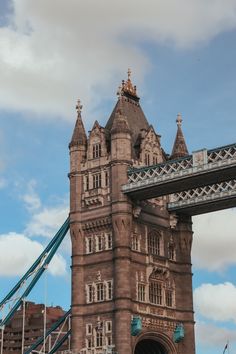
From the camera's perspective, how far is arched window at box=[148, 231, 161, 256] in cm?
8762

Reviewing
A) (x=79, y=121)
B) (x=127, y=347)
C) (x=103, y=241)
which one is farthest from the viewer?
(x=79, y=121)

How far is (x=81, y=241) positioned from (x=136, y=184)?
371 inches

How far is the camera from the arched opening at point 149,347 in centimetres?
8656

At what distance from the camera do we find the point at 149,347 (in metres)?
88.2

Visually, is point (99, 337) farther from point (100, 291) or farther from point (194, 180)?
point (194, 180)

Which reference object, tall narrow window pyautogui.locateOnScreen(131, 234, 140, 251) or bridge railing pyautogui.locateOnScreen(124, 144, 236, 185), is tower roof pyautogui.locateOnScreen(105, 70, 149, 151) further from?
tall narrow window pyautogui.locateOnScreen(131, 234, 140, 251)

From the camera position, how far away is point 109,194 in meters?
86.1

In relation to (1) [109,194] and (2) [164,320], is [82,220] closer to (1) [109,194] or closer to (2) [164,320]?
(1) [109,194]

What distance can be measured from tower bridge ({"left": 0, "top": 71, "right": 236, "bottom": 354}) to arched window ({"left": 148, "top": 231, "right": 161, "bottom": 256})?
110 mm

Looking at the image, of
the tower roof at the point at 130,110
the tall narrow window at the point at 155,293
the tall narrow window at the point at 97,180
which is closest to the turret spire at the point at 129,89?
the tower roof at the point at 130,110

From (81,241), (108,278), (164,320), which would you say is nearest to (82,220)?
(81,241)

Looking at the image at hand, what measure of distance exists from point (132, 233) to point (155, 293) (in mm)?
7157

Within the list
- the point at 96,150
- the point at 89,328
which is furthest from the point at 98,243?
the point at 96,150

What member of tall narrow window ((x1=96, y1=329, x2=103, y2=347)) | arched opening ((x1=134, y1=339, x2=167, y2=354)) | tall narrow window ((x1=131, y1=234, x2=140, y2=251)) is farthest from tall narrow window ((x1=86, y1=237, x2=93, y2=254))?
arched opening ((x1=134, y1=339, x2=167, y2=354))
